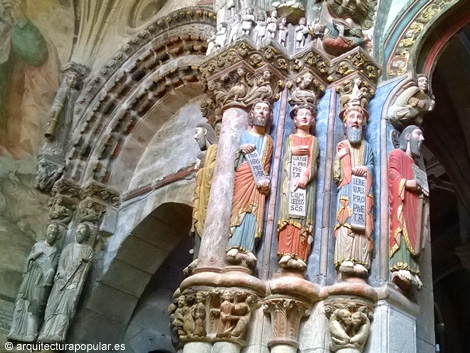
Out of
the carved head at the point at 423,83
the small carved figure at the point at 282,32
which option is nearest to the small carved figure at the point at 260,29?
the small carved figure at the point at 282,32

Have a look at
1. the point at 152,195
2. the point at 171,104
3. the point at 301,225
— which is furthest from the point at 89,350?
the point at 301,225

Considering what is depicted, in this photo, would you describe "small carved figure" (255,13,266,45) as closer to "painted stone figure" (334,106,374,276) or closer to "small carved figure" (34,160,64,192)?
"painted stone figure" (334,106,374,276)

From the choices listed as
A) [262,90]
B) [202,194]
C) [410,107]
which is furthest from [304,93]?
[202,194]

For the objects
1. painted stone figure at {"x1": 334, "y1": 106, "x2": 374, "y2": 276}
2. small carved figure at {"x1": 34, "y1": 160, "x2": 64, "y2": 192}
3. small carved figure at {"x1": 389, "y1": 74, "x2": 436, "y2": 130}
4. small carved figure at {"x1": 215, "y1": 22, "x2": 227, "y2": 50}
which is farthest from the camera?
small carved figure at {"x1": 34, "y1": 160, "x2": 64, "y2": 192}

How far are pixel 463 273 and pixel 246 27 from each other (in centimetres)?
1026

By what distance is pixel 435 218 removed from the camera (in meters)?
12.8

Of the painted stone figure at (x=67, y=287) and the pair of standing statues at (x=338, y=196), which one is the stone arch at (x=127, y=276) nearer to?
the painted stone figure at (x=67, y=287)

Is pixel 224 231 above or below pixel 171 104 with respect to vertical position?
below

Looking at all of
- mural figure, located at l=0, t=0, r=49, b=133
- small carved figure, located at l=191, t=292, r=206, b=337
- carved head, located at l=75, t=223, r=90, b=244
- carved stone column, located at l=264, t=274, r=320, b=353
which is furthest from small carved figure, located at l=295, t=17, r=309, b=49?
mural figure, located at l=0, t=0, r=49, b=133

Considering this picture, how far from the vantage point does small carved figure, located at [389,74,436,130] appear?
5.67 meters

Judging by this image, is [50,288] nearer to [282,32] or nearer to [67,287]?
[67,287]

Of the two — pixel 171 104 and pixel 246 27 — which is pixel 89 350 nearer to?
pixel 171 104

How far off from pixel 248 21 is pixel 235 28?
155 mm

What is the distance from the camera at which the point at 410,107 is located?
568cm
